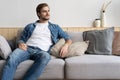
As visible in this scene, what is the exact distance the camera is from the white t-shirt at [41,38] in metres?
2.76

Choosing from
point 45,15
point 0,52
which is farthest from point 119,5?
point 0,52

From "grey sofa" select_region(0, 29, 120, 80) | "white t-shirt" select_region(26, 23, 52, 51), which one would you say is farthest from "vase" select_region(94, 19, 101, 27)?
"grey sofa" select_region(0, 29, 120, 80)

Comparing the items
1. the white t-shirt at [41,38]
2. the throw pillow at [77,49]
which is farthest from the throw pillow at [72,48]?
the white t-shirt at [41,38]

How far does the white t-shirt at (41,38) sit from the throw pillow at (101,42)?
544mm

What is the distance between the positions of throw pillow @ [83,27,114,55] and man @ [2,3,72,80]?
0.30 metres

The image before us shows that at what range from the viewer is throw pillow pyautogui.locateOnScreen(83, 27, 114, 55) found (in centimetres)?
285

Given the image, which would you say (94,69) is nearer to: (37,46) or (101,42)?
(101,42)

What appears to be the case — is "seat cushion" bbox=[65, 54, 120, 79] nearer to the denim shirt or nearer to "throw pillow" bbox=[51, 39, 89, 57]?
"throw pillow" bbox=[51, 39, 89, 57]

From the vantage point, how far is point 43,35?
111 inches

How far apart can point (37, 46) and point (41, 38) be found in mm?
129

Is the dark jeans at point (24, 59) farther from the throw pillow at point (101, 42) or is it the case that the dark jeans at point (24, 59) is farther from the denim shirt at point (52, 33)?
the throw pillow at point (101, 42)

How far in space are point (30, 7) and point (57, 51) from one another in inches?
40.1

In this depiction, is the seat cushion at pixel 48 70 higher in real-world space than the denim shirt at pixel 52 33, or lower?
lower

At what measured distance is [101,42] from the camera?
287 cm
